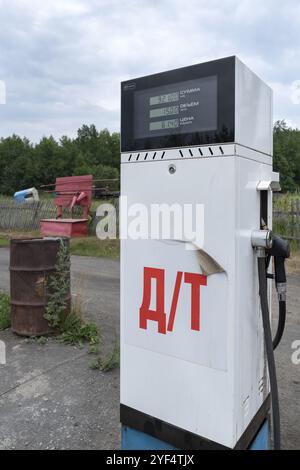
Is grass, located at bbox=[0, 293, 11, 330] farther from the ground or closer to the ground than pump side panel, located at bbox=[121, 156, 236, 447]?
closer to the ground

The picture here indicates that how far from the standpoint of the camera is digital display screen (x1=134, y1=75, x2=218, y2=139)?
1.74m

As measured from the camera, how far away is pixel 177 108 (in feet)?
6.02

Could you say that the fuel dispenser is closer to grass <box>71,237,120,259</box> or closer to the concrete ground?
the concrete ground

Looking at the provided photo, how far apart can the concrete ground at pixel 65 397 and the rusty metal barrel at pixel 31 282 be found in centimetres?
21

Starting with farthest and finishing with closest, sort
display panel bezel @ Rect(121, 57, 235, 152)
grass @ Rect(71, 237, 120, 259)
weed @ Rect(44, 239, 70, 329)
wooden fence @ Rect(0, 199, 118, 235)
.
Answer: wooden fence @ Rect(0, 199, 118, 235) < grass @ Rect(71, 237, 120, 259) < weed @ Rect(44, 239, 70, 329) < display panel bezel @ Rect(121, 57, 235, 152)

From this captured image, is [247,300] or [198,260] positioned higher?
[198,260]

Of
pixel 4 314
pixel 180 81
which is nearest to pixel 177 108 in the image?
pixel 180 81

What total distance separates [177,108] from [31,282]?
10.2 feet

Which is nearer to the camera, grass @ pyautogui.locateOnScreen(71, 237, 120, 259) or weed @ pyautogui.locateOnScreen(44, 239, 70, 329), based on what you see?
weed @ pyautogui.locateOnScreen(44, 239, 70, 329)

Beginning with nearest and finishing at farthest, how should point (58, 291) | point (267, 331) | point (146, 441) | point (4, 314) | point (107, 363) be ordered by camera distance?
point (267, 331), point (146, 441), point (107, 363), point (58, 291), point (4, 314)

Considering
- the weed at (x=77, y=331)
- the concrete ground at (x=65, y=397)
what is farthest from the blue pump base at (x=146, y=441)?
the weed at (x=77, y=331)

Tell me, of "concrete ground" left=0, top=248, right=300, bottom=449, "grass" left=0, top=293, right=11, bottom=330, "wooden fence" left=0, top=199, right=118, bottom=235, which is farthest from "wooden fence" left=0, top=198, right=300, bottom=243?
"concrete ground" left=0, top=248, right=300, bottom=449

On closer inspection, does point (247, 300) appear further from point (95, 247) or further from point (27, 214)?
point (27, 214)
